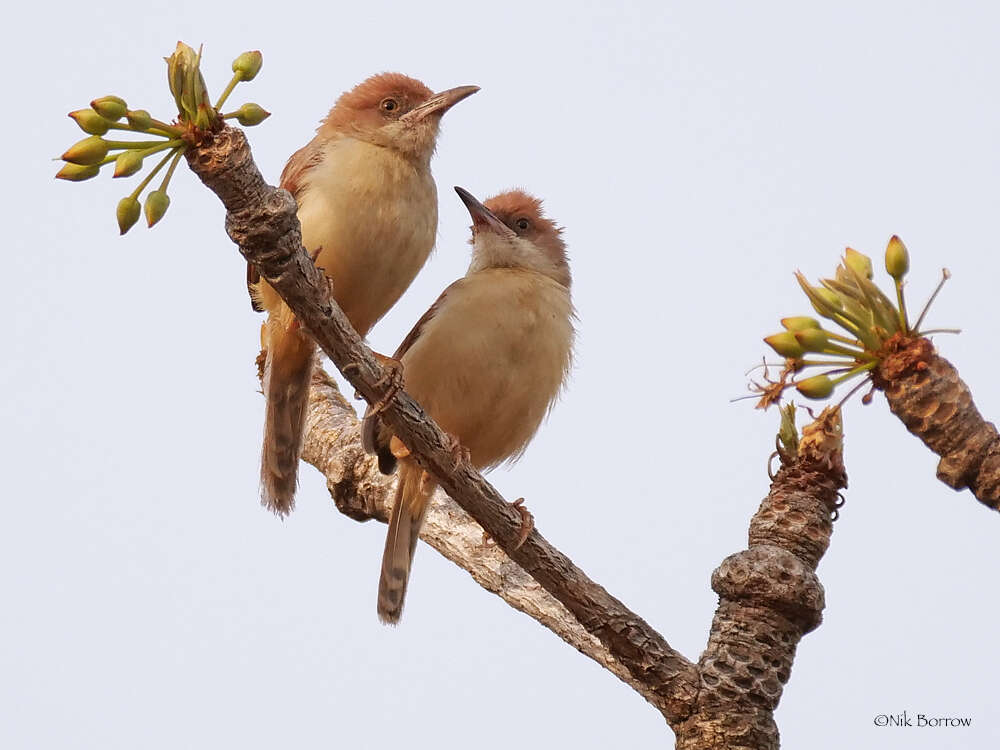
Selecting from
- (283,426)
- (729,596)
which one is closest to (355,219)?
(283,426)

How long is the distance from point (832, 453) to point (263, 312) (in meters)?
3.29

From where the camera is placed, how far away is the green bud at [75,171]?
366 centimetres

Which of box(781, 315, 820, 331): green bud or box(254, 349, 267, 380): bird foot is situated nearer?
box(781, 315, 820, 331): green bud

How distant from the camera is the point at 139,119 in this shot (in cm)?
357

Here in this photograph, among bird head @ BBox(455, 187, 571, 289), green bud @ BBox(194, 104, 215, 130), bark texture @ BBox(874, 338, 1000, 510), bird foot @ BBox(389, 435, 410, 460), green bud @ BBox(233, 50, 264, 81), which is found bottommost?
bark texture @ BBox(874, 338, 1000, 510)

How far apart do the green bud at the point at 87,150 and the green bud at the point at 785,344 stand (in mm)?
2064

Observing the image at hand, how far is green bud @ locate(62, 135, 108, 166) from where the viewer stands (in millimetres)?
3607

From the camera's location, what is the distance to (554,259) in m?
7.34

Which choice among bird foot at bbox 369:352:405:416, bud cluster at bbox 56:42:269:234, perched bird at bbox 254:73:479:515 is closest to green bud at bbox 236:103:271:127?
bud cluster at bbox 56:42:269:234

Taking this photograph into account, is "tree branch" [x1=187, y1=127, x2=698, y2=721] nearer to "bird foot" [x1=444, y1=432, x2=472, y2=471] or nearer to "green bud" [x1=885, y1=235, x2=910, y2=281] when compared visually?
"bird foot" [x1=444, y1=432, x2=472, y2=471]

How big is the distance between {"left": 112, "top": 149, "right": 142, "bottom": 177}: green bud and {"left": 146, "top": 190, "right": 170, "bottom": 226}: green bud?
0.11 metres

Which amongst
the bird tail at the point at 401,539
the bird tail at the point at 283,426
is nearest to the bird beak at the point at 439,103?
the bird tail at the point at 283,426

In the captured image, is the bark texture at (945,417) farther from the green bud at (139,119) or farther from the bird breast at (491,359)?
the bird breast at (491,359)

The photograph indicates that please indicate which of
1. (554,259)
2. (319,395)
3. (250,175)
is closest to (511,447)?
(554,259)
